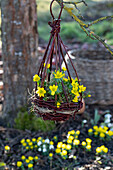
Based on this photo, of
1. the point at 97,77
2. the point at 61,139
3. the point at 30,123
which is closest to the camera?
the point at 61,139

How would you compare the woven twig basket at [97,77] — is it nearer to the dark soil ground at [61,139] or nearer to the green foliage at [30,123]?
the dark soil ground at [61,139]

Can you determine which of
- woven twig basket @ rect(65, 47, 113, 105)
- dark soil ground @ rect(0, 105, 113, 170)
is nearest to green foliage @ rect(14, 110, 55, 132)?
dark soil ground @ rect(0, 105, 113, 170)

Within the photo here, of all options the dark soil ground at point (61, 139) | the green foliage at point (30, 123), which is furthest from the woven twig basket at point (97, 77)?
the green foliage at point (30, 123)

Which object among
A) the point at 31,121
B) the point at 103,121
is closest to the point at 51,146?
the point at 31,121

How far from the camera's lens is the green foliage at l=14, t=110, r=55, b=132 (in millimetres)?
2502

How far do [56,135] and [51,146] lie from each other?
1.08 ft

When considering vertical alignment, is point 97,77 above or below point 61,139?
above

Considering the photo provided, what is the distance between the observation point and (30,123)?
2.53m

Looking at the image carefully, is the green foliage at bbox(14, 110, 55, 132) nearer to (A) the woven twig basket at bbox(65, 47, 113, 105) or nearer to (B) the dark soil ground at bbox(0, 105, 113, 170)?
(B) the dark soil ground at bbox(0, 105, 113, 170)

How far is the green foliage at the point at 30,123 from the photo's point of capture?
8.21 feet

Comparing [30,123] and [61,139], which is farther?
[30,123]

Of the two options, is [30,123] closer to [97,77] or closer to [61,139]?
[61,139]

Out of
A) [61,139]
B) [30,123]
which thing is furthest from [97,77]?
[30,123]

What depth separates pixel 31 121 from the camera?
252cm
